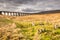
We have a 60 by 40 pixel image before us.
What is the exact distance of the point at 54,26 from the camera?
18.8ft

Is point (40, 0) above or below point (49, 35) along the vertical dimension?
above

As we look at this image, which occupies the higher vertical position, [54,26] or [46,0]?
[46,0]

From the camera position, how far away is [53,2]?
584 centimetres

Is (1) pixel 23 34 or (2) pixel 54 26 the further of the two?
(2) pixel 54 26

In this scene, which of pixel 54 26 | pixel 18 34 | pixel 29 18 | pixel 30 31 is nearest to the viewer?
pixel 18 34

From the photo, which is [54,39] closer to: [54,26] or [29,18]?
[54,26]

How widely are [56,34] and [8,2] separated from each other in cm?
169

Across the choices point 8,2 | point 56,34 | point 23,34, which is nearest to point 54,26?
point 56,34

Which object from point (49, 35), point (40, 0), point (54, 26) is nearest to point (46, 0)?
point (40, 0)

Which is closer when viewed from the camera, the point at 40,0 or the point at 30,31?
the point at 30,31

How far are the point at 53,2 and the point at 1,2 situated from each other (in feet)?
5.04

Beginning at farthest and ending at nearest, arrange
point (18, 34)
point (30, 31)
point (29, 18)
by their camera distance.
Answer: point (29, 18), point (30, 31), point (18, 34)

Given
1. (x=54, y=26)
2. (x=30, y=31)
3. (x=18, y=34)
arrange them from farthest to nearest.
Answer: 1. (x=54, y=26)
2. (x=30, y=31)
3. (x=18, y=34)

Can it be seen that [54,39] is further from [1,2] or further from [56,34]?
[1,2]
